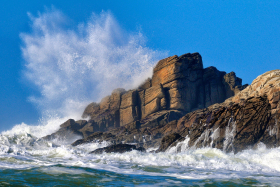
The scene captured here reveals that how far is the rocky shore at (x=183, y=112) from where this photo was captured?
2184cm

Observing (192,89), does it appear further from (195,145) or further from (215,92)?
(195,145)

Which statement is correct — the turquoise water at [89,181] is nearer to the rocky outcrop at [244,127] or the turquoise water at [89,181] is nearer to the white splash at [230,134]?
the white splash at [230,134]

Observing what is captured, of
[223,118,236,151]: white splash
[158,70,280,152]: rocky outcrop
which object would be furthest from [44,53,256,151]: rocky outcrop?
[223,118,236,151]: white splash

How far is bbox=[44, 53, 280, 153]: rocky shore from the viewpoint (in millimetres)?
21844

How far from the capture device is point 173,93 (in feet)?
190

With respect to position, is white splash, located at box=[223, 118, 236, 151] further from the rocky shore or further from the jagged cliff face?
the jagged cliff face

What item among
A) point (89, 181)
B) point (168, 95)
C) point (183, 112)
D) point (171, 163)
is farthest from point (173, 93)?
point (89, 181)

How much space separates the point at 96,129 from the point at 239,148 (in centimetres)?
4882

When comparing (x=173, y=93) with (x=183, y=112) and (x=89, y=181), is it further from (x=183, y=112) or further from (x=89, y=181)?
(x=89, y=181)

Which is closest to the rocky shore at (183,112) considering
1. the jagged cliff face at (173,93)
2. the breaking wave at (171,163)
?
the jagged cliff face at (173,93)

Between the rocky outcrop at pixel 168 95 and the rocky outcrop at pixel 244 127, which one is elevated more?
the rocky outcrop at pixel 168 95

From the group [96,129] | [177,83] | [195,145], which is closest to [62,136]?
[96,129]

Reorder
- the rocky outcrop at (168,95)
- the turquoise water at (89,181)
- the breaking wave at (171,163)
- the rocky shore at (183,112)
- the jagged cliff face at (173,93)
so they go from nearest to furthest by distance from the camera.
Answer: the turquoise water at (89,181), the breaking wave at (171,163), the rocky shore at (183,112), the rocky outcrop at (168,95), the jagged cliff face at (173,93)

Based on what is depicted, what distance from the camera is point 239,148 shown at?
20.0 m
